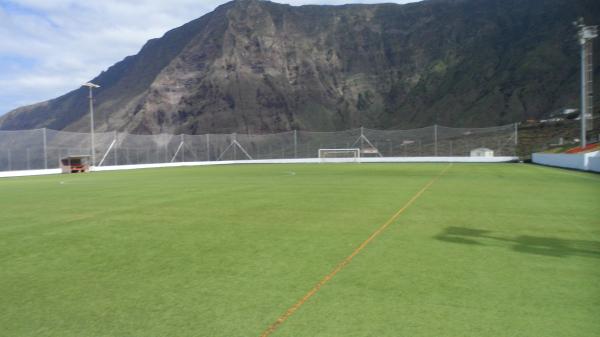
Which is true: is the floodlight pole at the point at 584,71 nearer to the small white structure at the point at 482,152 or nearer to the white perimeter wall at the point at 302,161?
the white perimeter wall at the point at 302,161

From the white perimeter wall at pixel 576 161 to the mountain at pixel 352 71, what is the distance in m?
56.9

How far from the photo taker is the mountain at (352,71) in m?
93.1

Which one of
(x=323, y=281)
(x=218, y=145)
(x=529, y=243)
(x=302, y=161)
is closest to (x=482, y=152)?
(x=302, y=161)

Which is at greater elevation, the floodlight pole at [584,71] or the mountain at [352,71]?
the mountain at [352,71]

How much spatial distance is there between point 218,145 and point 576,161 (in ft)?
128

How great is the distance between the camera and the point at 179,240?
7.77m

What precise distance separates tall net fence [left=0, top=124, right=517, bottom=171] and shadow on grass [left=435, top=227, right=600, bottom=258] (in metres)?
37.5

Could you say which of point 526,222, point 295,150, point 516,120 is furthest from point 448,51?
point 526,222

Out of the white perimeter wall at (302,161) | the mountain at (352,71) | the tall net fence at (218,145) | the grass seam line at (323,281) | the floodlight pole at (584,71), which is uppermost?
the mountain at (352,71)

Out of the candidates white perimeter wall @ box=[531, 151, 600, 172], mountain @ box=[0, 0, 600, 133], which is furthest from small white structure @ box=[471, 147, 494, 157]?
mountain @ box=[0, 0, 600, 133]

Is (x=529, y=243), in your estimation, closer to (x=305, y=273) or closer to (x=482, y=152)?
(x=305, y=273)

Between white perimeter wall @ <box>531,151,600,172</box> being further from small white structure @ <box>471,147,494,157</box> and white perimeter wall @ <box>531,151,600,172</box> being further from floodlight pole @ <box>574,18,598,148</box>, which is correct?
small white structure @ <box>471,147,494,157</box>

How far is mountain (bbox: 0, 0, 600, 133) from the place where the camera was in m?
93.1

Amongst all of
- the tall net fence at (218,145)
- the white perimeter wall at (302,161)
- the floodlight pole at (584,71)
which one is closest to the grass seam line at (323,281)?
the floodlight pole at (584,71)
